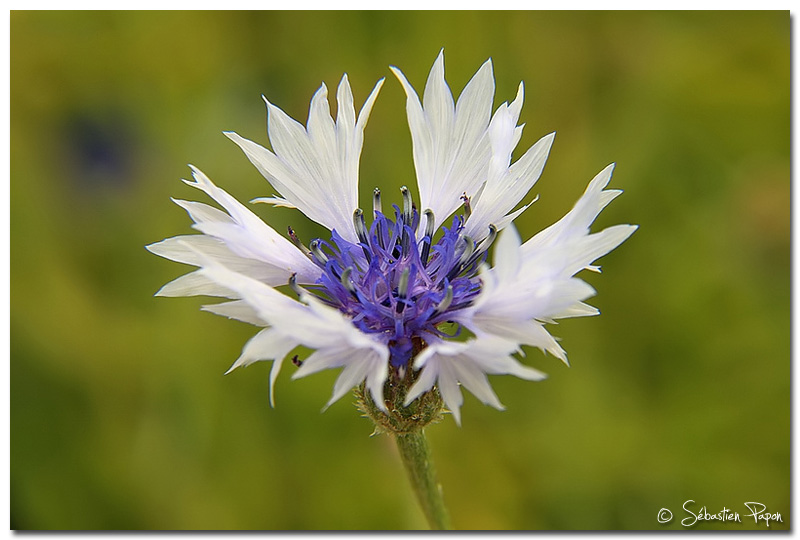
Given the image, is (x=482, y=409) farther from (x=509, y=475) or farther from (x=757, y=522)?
(x=757, y=522)

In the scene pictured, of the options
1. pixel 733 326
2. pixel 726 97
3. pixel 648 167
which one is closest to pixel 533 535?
pixel 733 326

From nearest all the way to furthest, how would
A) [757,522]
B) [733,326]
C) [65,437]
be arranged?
1. [757,522]
2. [65,437]
3. [733,326]

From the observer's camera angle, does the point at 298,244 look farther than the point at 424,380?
Yes

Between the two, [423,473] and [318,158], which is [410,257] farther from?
[423,473]

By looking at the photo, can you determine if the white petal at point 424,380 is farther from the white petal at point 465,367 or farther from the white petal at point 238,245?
the white petal at point 238,245

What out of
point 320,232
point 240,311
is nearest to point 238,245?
point 240,311

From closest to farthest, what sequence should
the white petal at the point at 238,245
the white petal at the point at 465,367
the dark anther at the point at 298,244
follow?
the white petal at the point at 465,367, the white petal at the point at 238,245, the dark anther at the point at 298,244

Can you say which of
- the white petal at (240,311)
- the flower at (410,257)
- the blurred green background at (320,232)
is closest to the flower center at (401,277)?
the flower at (410,257)
